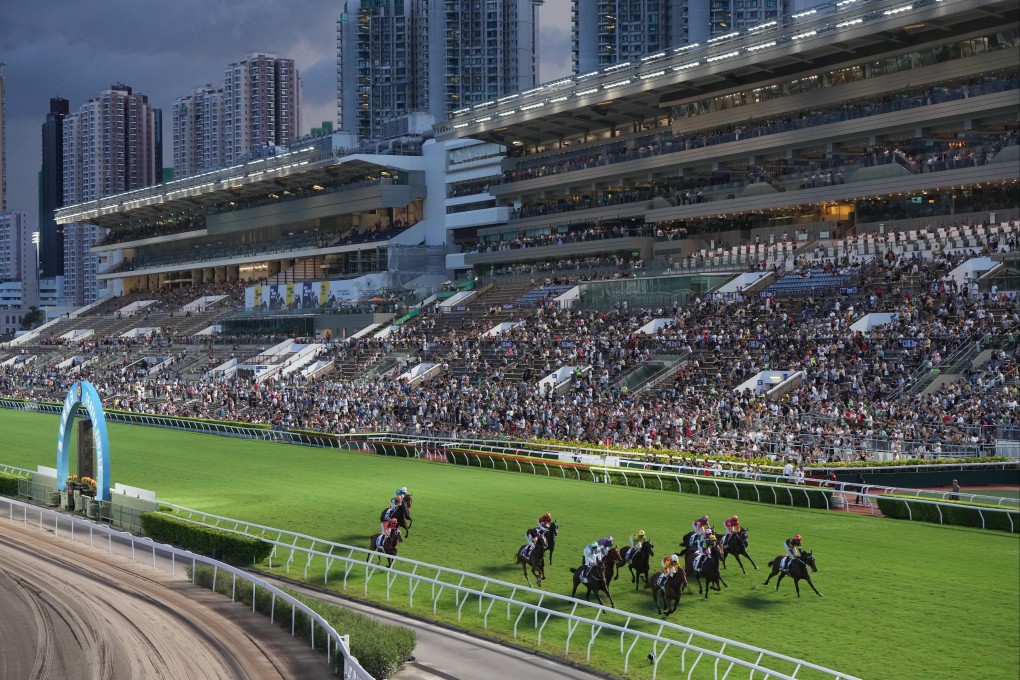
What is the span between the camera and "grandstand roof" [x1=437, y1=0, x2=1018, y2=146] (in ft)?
143

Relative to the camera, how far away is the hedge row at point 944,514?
78.3 feet

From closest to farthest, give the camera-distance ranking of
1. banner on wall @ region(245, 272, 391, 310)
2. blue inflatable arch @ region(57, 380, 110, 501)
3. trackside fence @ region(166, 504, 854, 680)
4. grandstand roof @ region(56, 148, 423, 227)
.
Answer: trackside fence @ region(166, 504, 854, 680) → blue inflatable arch @ region(57, 380, 110, 501) → banner on wall @ region(245, 272, 391, 310) → grandstand roof @ region(56, 148, 423, 227)

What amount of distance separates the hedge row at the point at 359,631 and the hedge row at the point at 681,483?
14.6 metres

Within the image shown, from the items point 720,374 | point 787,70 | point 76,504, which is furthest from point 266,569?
point 787,70

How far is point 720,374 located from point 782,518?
14351mm

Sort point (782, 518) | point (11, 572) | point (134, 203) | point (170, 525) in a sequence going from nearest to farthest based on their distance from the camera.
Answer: point (11, 572) < point (170, 525) < point (782, 518) < point (134, 203)

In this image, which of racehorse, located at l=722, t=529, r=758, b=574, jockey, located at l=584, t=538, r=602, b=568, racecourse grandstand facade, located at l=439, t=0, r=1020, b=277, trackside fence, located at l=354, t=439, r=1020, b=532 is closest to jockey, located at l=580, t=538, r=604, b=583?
jockey, located at l=584, t=538, r=602, b=568

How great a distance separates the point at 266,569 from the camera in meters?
20.1

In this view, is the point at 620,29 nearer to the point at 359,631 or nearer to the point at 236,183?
the point at 236,183

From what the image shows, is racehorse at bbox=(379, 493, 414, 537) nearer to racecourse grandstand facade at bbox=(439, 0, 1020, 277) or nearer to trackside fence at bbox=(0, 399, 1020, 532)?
trackside fence at bbox=(0, 399, 1020, 532)

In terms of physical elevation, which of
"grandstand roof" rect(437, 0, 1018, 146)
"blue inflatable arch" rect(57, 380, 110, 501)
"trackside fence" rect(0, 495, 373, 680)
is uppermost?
"grandstand roof" rect(437, 0, 1018, 146)

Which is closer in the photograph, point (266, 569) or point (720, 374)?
point (266, 569)

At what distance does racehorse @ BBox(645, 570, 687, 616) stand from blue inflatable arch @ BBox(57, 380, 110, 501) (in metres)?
13.6

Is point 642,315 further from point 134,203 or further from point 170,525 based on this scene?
point 134,203
